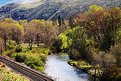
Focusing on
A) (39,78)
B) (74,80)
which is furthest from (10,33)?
(39,78)

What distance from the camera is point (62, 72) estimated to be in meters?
81.6

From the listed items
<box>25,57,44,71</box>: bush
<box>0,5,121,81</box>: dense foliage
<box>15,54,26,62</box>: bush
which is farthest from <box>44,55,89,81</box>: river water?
<box>15,54,26,62</box>: bush

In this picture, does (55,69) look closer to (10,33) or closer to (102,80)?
(102,80)

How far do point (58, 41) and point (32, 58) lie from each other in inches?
1926

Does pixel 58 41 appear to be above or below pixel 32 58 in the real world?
below

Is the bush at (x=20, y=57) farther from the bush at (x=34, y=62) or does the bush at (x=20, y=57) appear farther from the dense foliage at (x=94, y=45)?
the bush at (x=34, y=62)

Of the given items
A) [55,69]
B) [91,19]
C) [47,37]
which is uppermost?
[91,19]

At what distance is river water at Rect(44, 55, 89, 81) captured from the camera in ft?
239

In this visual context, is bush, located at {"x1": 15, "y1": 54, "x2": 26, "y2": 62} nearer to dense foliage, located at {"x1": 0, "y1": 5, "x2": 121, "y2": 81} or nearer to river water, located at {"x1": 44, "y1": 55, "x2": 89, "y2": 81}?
dense foliage, located at {"x1": 0, "y1": 5, "x2": 121, "y2": 81}

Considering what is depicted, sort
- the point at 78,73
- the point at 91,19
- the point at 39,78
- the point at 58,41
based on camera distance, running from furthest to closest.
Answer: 1. the point at 58,41
2. the point at 91,19
3. the point at 78,73
4. the point at 39,78

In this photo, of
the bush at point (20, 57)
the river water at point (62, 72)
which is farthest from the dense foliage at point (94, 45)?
the river water at point (62, 72)

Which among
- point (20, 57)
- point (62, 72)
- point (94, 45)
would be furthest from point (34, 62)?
point (94, 45)

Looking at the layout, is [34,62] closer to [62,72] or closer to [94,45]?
[62,72]

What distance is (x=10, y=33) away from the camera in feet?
496
